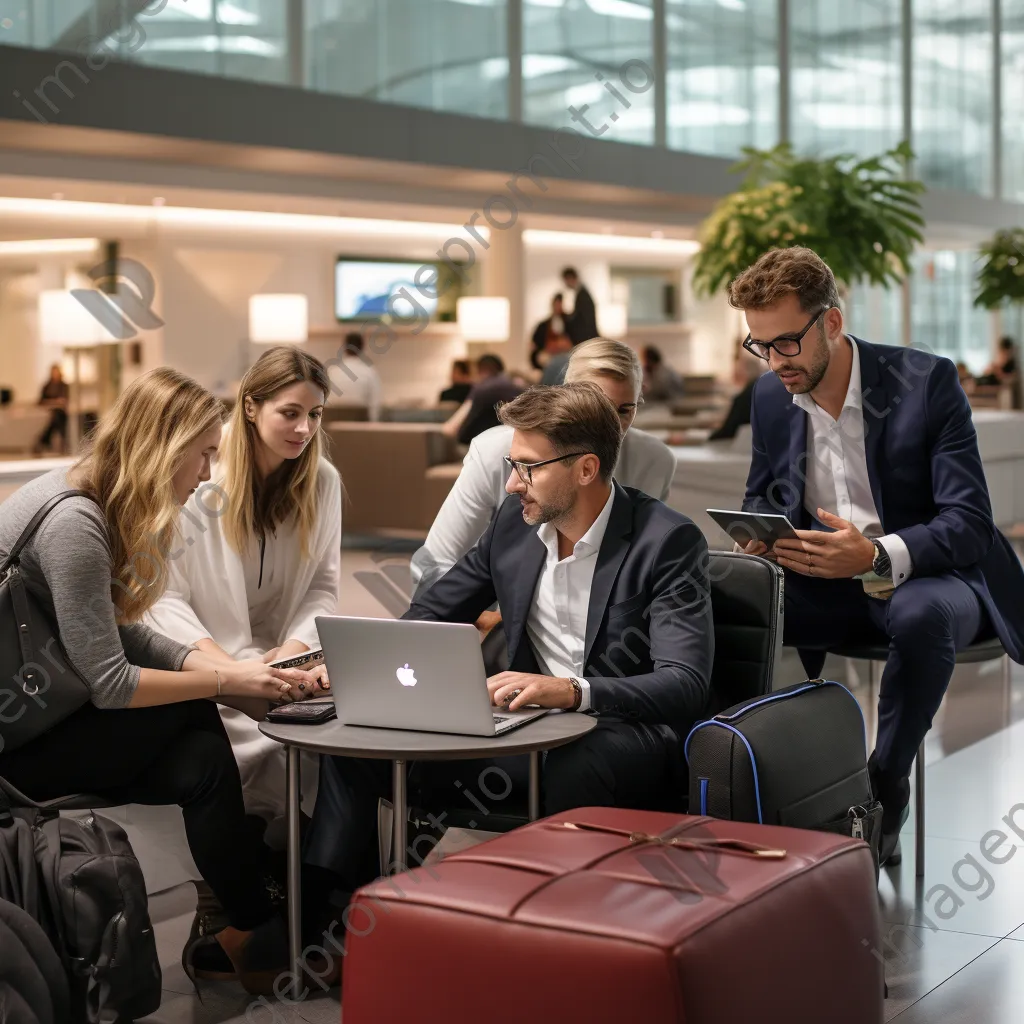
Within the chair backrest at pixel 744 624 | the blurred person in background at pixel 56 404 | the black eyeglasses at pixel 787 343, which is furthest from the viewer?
the blurred person in background at pixel 56 404

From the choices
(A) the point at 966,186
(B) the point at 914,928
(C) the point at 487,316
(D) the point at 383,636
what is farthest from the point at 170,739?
(A) the point at 966,186

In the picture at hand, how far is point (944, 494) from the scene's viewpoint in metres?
3.64

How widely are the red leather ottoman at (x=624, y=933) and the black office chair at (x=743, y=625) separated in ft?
2.33

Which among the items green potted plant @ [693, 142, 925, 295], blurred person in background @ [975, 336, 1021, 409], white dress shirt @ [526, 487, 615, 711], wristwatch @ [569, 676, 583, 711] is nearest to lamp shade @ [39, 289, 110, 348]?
green potted plant @ [693, 142, 925, 295]

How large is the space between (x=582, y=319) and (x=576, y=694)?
12413 mm

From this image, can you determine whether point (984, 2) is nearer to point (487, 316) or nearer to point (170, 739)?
point (487, 316)

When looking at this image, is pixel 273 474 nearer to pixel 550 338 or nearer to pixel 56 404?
pixel 56 404

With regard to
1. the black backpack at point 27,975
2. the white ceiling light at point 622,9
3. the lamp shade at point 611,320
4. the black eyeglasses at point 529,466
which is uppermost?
the white ceiling light at point 622,9

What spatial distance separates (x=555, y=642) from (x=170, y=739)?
0.85 meters

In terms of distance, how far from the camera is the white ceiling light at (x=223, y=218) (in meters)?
12.7

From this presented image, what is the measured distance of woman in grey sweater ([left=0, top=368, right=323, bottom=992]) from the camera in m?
2.91

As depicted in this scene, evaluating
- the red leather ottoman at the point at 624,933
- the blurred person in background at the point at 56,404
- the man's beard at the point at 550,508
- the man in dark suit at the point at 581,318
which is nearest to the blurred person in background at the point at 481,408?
the blurred person in background at the point at 56,404

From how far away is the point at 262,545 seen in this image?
381cm

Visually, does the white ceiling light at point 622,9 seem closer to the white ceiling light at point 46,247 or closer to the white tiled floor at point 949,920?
the white ceiling light at point 46,247
